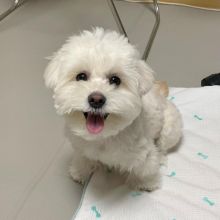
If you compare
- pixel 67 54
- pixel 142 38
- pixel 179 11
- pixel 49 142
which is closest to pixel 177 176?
pixel 49 142

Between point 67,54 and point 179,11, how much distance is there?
183 centimetres


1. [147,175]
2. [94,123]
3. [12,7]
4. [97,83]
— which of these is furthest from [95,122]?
[12,7]

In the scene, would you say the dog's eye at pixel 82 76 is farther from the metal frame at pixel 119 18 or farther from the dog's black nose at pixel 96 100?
the metal frame at pixel 119 18

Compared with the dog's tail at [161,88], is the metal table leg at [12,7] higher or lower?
higher

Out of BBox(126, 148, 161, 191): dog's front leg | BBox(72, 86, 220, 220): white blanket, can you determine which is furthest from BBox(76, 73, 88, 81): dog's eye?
BBox(72, 86, 220, 220): white blanket

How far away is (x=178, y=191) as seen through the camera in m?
1.51

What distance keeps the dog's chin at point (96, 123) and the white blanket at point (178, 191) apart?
0.37 metres

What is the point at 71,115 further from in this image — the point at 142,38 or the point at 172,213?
the point at 142,38

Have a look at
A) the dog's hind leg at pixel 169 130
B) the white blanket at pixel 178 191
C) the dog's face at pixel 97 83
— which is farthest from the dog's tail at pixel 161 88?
the dog's face at pixel 97 83

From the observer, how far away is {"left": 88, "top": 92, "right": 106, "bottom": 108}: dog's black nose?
1081 millimetres

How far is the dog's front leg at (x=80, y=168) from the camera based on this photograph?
5.05 ft

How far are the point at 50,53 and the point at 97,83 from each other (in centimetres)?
127

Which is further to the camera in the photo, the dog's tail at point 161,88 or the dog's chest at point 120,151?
the dog's tail at point 161,88

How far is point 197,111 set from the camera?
Result: 6.02ft
